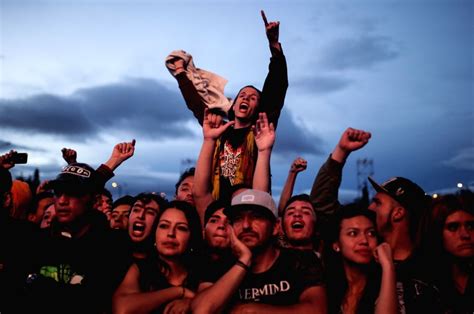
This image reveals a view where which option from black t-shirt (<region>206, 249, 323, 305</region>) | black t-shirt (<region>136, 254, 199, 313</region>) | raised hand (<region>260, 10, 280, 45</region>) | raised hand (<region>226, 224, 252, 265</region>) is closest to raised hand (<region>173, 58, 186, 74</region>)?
raised hand (<region>260, 10, 280, 45</region>)

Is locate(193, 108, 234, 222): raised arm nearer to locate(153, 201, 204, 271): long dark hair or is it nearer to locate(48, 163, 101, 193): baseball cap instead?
locate(153, 201, 204, 271): long dark hair

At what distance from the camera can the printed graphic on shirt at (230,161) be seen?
5836 mm

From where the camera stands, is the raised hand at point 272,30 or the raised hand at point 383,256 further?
the raised hand at point 272,30

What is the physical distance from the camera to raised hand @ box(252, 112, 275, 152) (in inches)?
205

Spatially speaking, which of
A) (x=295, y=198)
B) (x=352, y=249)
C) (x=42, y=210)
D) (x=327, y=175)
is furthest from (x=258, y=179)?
(x=42, y=210)

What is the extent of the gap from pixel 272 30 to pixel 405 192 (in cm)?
A: 292

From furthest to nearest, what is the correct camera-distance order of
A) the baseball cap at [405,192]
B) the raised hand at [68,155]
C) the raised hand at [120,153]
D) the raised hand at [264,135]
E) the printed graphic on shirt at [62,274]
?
the raised hand at [68,155], the raised hand at [120,153], the raised hand at [264,135], the baseball cap at [405,192], the printed graphic on shirt at [62,274]

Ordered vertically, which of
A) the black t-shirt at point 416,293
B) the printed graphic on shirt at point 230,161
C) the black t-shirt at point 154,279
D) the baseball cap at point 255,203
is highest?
the printed graphic on shirt at point 230,161

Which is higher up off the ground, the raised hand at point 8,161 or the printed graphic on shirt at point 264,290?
the raised hand at point 8,161

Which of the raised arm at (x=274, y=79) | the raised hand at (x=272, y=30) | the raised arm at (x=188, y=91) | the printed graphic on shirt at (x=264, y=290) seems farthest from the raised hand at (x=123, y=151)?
the printed graphic on shirt at (x=264, y=290)

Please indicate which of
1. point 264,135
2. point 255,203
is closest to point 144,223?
point 255,203

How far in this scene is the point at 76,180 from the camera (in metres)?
4.57

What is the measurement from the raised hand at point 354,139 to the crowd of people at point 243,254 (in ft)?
0.06

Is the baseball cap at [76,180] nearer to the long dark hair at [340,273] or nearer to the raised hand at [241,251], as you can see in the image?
A: the raised hand at [241,251]
